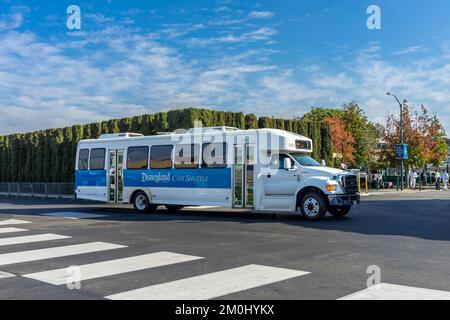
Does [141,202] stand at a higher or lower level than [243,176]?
lower

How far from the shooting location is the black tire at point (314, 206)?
47.5 ft

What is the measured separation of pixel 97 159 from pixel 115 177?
137 cm

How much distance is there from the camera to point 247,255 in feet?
28.5

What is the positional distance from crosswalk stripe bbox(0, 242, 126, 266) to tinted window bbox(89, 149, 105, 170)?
10.0 m

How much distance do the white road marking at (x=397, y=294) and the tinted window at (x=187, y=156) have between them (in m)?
11.5

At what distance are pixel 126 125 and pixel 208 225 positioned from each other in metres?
16.9

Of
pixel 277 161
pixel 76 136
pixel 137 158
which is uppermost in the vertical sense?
pixel 76 136

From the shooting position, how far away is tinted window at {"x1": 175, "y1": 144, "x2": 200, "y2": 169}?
56.5 feet

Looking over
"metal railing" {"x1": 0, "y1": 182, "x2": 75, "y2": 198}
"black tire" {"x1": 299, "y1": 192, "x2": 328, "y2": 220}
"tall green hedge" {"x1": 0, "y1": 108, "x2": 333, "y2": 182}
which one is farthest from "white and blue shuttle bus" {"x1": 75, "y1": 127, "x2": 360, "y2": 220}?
"metal railing" {"x1": 0, "y1": 182, "x2": 75, "y2": 198}

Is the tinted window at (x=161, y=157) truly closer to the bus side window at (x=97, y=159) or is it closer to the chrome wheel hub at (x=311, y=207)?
the bus side window at (x=97, y=159)

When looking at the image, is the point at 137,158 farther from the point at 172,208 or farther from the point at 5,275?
the point at 5,275

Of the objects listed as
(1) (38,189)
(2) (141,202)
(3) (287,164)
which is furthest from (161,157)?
(1) (38,189)

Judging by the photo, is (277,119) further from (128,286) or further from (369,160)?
(369,160)
